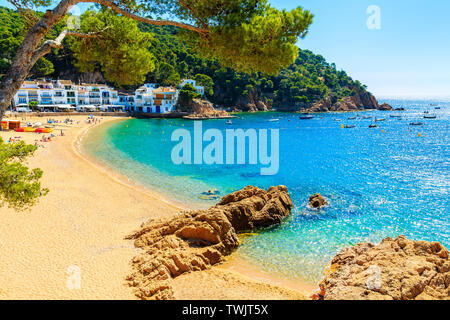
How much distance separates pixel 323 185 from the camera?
23.0m

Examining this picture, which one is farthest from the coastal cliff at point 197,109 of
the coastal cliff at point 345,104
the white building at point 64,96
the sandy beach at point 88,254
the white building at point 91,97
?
the sandy beach at point 88,254

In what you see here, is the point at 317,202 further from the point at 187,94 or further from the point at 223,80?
the point at 223,80

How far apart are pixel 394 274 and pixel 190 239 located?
706 cm

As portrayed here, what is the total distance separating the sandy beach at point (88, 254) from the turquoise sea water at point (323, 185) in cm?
201

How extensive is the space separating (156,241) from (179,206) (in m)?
6.26

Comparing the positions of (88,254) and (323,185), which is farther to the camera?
(323,185)

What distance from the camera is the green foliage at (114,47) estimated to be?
7.97m

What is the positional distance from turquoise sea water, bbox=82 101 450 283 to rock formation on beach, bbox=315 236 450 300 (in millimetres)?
1717

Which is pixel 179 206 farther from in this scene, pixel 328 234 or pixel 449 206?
pixel 449 206

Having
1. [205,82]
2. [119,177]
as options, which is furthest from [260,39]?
[205,82]

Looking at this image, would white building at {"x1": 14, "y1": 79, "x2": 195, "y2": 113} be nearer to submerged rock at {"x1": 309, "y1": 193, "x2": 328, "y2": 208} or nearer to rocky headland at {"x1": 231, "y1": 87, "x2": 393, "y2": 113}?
rocky headland at {"x1": 231, "y1": 87, "x2": 393, "y2": 113}

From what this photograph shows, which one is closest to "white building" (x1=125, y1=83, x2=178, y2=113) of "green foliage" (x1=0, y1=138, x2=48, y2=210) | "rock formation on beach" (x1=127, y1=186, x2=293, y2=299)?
"rock formation on beach" (x1=127, y1=186, x2=293, y2=299)

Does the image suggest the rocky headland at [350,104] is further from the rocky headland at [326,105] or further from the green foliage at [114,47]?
the green foliage at [114,47]
